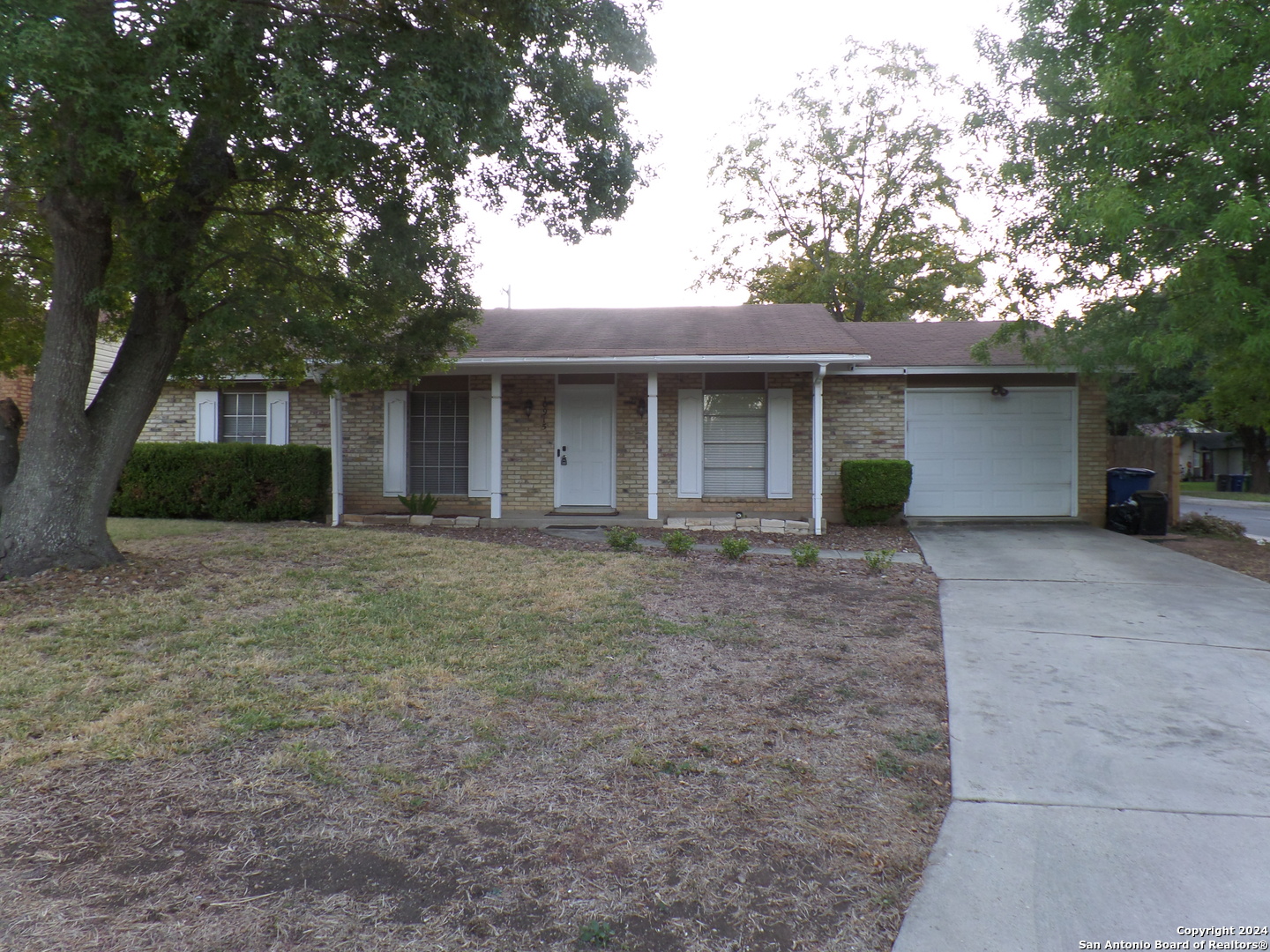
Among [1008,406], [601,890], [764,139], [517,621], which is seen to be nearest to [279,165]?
[517,621]

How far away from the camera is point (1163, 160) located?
847 cm

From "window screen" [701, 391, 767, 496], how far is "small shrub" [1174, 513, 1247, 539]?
6572 mm

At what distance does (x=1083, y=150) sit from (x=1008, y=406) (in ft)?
15.2

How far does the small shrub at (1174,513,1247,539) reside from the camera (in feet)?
40.3

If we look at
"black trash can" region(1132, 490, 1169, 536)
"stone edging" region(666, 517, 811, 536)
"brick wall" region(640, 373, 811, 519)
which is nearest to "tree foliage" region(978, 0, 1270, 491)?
"black trash can" region(1132, 490, 1169, 536)

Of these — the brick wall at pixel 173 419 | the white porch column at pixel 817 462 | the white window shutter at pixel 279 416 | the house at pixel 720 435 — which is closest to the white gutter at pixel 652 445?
the house at pixel 720 435

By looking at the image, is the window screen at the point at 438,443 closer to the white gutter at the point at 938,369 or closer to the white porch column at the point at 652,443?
the white porch column at the point at 652,443

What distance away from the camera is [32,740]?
3.65 metres

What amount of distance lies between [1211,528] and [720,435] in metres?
7.51

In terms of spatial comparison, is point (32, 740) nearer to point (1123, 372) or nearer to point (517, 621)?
point (517, 621)

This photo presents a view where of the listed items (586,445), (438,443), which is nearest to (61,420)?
(438,443)

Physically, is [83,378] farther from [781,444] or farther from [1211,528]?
[1211,528]

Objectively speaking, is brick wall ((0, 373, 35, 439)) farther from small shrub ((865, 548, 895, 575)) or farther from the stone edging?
small shrub ((865, 548, 895, 575))

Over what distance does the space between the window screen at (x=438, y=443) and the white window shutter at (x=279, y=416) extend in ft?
7.08
